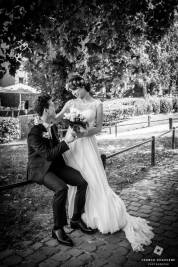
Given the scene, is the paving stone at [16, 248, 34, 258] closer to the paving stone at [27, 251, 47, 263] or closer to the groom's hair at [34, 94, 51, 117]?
the paving stone at [27, 251, 47, 263]

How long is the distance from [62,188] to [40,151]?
61 cm

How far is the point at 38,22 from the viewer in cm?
495

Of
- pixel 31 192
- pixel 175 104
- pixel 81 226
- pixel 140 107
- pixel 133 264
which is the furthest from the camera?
pixel 175 104

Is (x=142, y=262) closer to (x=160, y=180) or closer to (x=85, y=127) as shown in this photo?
(x=85, y=127)

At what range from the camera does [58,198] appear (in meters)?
3.96

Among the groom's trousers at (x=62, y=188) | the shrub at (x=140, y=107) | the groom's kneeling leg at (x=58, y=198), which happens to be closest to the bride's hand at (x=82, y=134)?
the groom's trousers at (x=62, y=188)

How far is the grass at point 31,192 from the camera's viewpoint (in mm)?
4559

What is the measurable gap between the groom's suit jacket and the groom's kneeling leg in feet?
0.59

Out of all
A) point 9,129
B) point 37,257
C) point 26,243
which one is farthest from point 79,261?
point 9,129

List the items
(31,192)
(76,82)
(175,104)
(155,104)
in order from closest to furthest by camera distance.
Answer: (76,82), (31,192), (155,104), (175,104)

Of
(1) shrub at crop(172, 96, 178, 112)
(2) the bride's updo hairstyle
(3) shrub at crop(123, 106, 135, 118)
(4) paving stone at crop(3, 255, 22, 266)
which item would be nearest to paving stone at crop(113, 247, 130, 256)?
(4) paving stone at crop(3, 255, 22, 266)

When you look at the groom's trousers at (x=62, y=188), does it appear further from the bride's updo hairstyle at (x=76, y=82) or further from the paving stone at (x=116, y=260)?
the bride's updo hairstyle at (x=76, y=82)

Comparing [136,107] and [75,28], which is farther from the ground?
[75,28]

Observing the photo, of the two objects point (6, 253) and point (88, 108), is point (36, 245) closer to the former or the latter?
point (6, 253)
